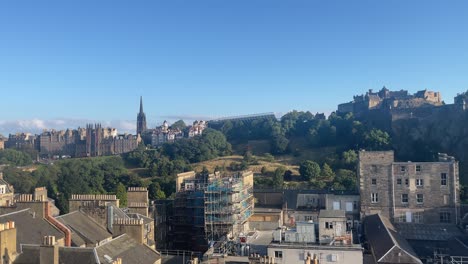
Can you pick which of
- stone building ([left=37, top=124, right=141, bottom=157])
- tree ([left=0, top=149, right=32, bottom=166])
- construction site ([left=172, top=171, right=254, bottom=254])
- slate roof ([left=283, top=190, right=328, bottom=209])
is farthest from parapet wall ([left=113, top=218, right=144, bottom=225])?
stone building ([left=37, top=124, right=141, bottom=157])

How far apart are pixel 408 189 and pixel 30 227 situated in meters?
36.6

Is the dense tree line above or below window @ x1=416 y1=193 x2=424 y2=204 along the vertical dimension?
above

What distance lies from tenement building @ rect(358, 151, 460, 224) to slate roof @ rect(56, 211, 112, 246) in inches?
1120

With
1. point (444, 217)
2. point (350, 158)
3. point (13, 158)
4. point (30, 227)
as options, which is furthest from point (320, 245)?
point (13, 158)

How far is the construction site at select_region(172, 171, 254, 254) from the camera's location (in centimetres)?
4138

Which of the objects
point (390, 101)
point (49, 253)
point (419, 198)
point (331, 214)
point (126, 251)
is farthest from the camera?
point (390, 101)

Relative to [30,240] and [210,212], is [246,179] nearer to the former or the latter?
[210,212]

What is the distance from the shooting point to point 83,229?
28344 millimetres

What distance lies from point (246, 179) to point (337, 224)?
69.9ft

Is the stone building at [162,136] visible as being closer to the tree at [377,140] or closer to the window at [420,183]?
the tree at [377,140]

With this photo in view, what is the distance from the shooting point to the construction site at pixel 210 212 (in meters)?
41.4

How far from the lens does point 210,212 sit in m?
41.8

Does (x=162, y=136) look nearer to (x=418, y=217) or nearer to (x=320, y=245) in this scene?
(x=418, y=217)

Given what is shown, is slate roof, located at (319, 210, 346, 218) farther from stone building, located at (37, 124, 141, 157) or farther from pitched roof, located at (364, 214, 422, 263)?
stone building, located at (37, 124, 141, 157)
